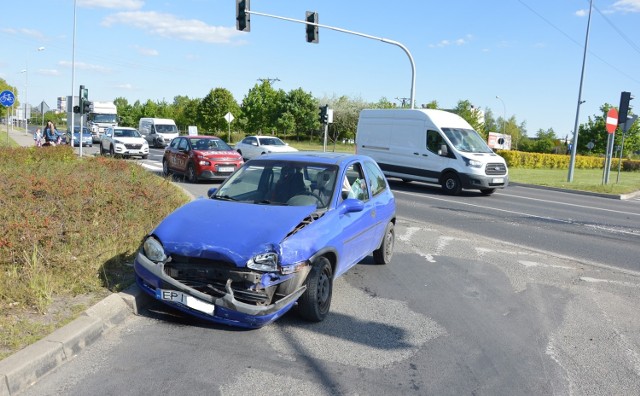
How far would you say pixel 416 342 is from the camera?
4691 mm

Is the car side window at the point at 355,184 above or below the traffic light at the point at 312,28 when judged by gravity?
below

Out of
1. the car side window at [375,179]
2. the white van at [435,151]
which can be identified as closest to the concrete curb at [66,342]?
the car side window at [375,179]

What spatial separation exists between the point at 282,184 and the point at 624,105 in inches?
814

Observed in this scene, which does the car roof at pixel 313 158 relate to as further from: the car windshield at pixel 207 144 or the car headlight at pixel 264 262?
the car windshield at pixel 207 144

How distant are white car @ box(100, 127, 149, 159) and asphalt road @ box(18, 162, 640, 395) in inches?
928

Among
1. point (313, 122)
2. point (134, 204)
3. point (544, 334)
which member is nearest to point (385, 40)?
point (134, 204)

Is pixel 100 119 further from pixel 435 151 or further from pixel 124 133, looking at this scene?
pixel 435 151

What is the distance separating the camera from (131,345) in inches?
171

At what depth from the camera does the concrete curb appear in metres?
3.49

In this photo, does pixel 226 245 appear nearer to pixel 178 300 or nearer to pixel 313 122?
pixel 178 300

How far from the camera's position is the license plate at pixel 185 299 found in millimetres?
4484

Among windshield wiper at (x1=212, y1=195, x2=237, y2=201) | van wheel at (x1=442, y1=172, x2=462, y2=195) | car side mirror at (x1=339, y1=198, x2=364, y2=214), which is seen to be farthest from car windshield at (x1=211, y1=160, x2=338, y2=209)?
van wheel at (x1=442, y1=172, x2=462, y2=195)

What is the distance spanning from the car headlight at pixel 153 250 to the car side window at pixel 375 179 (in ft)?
9.34

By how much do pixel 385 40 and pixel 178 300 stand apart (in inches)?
859
